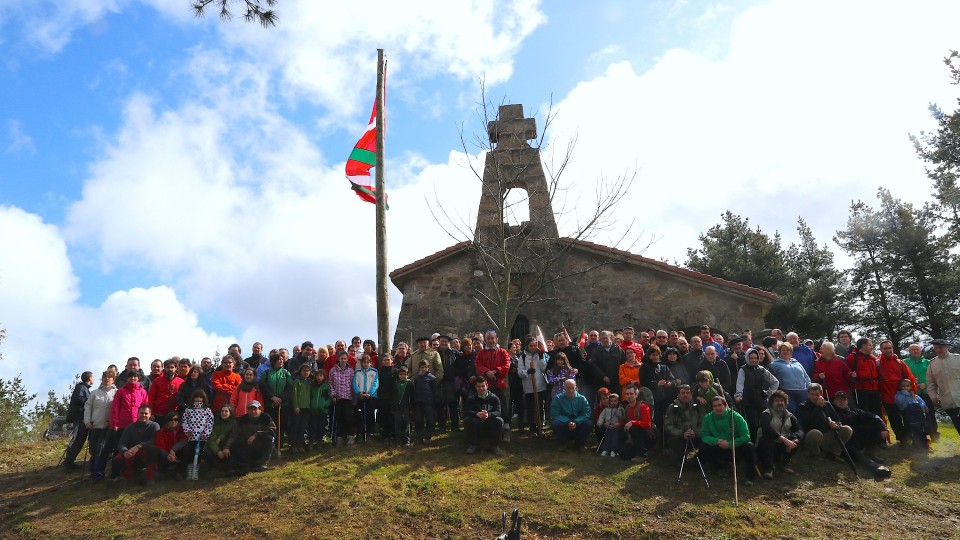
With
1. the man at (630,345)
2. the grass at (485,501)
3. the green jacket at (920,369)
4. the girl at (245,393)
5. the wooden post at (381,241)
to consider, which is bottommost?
the grass at (485,501)

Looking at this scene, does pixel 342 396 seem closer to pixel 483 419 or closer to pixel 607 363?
pixel 483 419

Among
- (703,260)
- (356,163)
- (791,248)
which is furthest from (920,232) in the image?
(356,163)

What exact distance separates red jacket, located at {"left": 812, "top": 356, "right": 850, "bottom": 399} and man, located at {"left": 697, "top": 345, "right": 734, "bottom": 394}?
5.64 ft

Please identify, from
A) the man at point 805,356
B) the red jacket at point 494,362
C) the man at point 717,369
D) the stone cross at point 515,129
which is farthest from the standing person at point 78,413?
the stone cross at point 515,129

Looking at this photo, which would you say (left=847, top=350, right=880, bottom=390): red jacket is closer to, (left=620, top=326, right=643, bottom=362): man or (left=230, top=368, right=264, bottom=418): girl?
(left=620, top=326, right=643, bottom=362): man

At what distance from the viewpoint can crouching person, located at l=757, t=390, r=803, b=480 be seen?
8.43 metres

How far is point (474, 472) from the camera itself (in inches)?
341

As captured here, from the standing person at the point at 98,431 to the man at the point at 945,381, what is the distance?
1245 centimetres

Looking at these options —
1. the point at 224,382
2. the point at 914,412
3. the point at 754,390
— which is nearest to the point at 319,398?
the point at 224,382

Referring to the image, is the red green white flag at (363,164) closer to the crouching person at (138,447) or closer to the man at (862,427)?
the crouching person at (138,447)

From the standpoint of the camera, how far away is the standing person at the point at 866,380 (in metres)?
9.86

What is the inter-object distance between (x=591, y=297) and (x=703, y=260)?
15172 mm

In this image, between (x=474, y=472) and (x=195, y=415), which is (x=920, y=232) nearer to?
(x=474, y=472)

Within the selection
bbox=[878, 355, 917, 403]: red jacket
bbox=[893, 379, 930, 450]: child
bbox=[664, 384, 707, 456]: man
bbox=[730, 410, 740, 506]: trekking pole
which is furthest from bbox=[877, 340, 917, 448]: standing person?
bbox=[664, 384, 707, 456]: man
